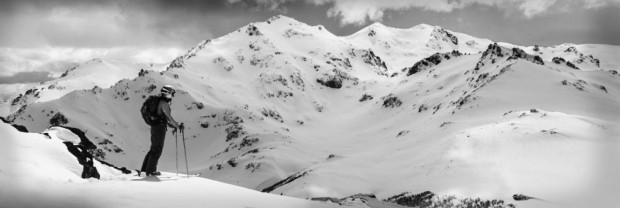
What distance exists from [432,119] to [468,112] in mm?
19440

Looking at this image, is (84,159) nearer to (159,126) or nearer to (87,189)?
(159,126)

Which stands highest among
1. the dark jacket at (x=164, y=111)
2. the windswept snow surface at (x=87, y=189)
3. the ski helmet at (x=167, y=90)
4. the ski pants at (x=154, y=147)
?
the ski helmet at (x=167, y=90)

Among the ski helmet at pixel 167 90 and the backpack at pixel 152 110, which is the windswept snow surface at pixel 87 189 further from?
the ski helmet at pixel 167 90

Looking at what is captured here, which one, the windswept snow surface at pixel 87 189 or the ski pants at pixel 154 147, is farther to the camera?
the ski pants at pixel 154 147

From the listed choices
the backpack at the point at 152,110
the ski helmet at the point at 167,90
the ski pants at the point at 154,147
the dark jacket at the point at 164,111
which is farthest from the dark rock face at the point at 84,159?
the ski helmet at the point at 167,90

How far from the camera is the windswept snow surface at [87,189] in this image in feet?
33.1

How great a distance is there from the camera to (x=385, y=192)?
219 ft

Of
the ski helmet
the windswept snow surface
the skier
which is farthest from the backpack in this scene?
the windswept snow surface

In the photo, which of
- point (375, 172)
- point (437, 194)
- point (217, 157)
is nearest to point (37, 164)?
point (437, 194)

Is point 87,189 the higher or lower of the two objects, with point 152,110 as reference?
lower

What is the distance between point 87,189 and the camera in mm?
11383

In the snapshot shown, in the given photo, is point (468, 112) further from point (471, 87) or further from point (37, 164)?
point (37, 164)

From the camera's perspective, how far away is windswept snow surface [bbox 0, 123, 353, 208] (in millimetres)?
10094

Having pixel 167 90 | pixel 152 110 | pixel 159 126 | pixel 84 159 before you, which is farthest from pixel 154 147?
pixel 84 159
